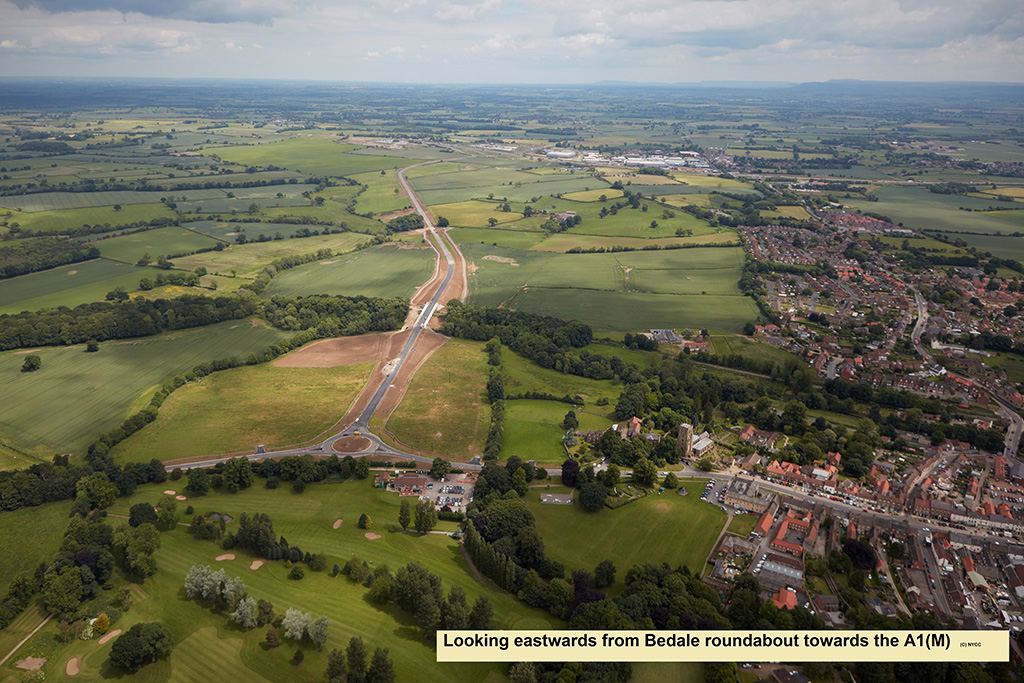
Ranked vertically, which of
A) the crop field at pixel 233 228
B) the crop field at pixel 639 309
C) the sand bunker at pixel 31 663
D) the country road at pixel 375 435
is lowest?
the sand bunker at pixel 31 663

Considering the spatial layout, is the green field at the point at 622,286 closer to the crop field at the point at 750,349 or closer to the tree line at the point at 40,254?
the crop field at the point at 750,349

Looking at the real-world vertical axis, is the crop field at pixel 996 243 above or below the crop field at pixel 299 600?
above

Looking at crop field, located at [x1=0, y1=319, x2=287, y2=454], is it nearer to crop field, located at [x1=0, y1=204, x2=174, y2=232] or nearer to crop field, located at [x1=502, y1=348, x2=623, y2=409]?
crop field, located at [x1=502, y1=348, x2=623, y2=409]

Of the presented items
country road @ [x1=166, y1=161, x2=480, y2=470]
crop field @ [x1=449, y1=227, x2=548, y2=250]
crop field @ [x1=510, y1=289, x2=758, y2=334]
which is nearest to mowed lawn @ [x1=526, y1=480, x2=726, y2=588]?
country road @ [x1=166, y1=161, x2=480, y2=470]

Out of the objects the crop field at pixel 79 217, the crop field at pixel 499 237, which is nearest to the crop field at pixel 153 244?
the crop field at pixel 79 217

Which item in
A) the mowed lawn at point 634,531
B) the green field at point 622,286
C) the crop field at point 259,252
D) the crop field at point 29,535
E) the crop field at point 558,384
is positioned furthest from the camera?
the crop field at point 259,252

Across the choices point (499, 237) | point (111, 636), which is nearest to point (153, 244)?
point (499, 237)

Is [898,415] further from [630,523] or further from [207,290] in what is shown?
[207,290]

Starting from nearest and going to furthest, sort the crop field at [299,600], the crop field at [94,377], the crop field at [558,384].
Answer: the crop field at [299,600]
the crop field at [94,377]
the crop field at [558,384]
